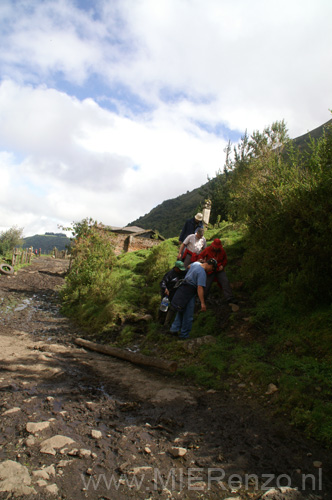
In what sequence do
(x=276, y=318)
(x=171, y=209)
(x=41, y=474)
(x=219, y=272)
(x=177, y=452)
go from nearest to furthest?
1. (x=41, y=474)
2. (x=177, y=452)
3. (x=276, y=318)
4. (x=219, y=272)
5. (x=171, y=209)

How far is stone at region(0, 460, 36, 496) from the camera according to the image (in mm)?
2326

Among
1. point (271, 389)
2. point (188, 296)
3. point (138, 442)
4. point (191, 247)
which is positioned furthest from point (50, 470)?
point (191, 247)

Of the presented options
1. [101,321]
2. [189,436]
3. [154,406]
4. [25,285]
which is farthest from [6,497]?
[25,285]

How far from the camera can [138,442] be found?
127 inches

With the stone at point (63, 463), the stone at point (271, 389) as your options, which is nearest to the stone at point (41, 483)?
the stone at point (63, 463)

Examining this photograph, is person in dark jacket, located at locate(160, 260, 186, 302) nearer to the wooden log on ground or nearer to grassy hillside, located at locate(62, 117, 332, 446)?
grassy hillside, located at locate(62, 117, 332, 446)

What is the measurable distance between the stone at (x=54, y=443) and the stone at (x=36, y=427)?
8.7 inches

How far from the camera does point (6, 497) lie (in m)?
2.24

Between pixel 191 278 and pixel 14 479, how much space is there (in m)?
4.77

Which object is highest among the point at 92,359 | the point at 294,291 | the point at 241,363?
the point at 294,291

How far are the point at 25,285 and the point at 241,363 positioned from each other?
17068 mm

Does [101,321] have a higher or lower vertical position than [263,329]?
lower

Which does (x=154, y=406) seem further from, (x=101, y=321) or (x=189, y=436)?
(x=101, y=321)

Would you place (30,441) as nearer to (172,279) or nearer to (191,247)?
(172,279)
